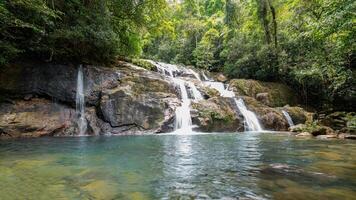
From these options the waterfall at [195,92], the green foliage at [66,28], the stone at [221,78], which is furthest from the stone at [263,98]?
the green foliage at [66,28]

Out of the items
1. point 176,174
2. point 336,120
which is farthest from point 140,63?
point 176,174

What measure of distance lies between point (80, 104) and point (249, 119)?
9.16 m

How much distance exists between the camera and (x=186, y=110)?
15.3 metres

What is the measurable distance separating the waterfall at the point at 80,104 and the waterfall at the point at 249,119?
8553 mm

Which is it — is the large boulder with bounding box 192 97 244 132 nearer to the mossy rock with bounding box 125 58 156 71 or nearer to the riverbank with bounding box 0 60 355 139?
the riverbank with bounding box 0 60 355 139

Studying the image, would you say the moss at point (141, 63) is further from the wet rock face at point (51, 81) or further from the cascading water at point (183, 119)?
the cascading water at point (183, 119)

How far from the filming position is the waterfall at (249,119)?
1639cm

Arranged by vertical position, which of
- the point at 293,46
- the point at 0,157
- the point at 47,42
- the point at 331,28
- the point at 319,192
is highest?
the point at 293,46

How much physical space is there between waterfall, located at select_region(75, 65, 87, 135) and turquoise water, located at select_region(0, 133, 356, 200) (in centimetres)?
563

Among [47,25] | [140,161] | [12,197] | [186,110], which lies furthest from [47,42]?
[12,197]

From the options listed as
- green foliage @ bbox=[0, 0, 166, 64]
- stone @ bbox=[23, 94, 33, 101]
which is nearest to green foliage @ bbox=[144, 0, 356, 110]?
green foliage @ bbox=[0, 0, 166, 64]

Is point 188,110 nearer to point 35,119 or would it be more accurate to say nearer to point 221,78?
point 35,119

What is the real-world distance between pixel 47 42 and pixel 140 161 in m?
9.14

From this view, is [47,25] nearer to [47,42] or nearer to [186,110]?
[47,42]
